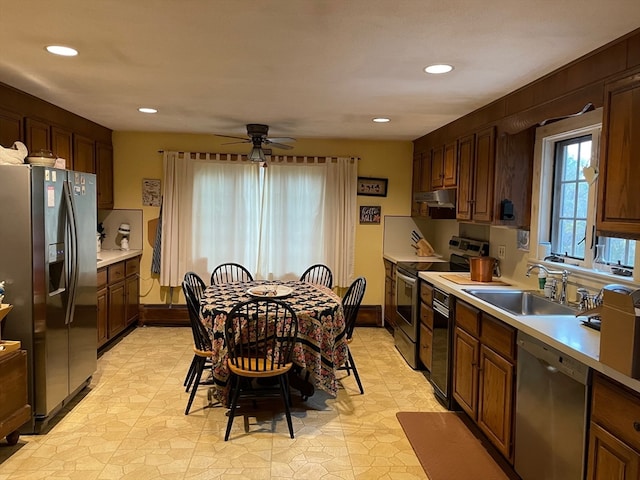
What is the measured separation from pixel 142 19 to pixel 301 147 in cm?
370

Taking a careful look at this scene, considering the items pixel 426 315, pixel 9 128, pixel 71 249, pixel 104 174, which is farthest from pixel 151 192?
pixel 426 315

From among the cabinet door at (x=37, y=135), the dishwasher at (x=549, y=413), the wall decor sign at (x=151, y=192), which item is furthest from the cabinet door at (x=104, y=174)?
the dishwasher at (x=549, y=413)

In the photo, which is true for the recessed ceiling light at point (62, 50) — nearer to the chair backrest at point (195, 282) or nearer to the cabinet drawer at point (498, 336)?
the chair backrest at point (195, 282)

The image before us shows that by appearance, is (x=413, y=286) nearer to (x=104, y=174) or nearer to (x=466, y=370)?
(x=466, y=370)

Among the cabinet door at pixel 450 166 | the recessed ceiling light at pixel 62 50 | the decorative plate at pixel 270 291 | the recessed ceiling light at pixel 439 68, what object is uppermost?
the recessed ceiling light at pixel 439 68

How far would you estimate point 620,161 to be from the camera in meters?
2.10

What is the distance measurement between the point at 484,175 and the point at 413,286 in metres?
1.20

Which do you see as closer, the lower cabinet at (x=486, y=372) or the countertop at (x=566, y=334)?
the countertop at (x=566, y=334)

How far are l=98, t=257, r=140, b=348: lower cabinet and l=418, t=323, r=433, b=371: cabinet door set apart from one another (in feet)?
9.79

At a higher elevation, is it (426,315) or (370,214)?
(370,214)

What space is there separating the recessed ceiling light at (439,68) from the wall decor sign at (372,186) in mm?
3036

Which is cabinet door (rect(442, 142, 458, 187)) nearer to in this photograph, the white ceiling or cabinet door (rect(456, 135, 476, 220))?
cabinet door (rect(456, 135, 476, 220))

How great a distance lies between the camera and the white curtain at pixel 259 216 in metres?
5.54

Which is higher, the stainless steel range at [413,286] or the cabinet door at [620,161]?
the cabinet door at [620,161]
